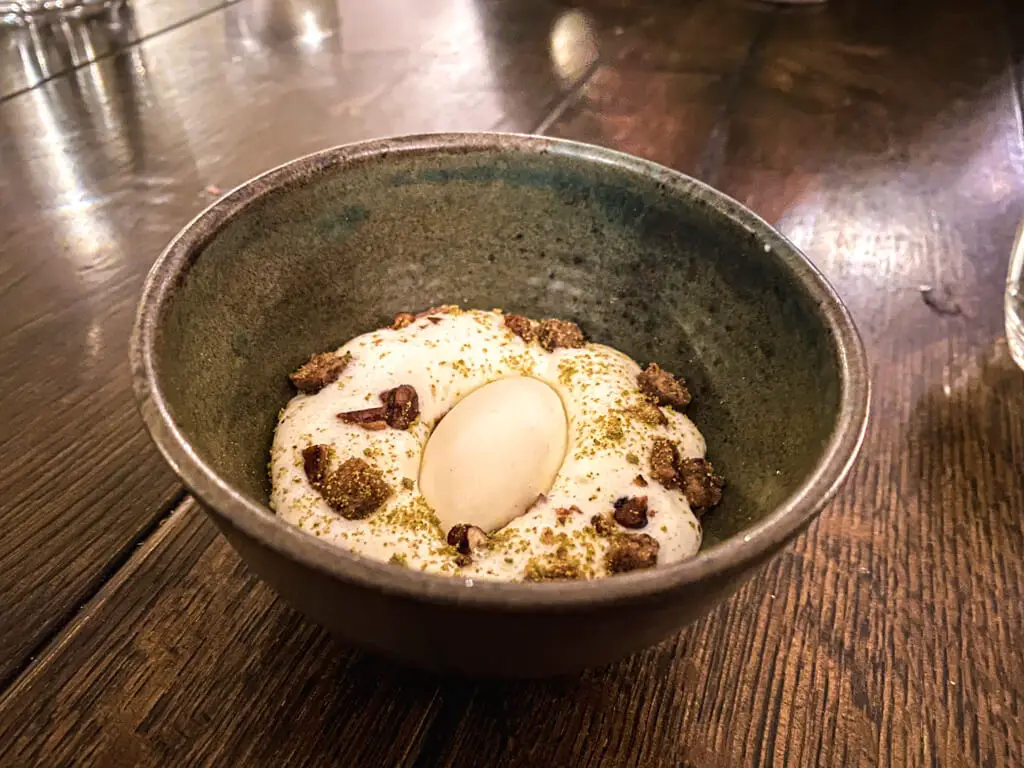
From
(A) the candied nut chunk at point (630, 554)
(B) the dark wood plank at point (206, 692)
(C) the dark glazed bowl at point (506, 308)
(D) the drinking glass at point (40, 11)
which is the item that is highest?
(D) the drinking glass at point (40, 11)

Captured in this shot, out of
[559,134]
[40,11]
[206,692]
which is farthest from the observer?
[40,11]

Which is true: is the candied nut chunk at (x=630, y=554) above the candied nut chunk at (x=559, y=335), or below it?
below

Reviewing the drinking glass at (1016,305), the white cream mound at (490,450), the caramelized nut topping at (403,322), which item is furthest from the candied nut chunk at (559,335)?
the drinking glass at (1016,305)

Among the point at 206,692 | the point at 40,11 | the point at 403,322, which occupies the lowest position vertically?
the point at 206,692

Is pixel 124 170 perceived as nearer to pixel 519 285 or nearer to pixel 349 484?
pixel 519 285

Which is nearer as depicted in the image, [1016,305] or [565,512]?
[565,512]

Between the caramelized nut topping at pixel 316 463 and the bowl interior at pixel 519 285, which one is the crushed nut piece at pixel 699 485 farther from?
the caramelized nut topping at pixel 316 463

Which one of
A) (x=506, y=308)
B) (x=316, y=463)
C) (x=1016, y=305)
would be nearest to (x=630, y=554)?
(x=316, y=463)
